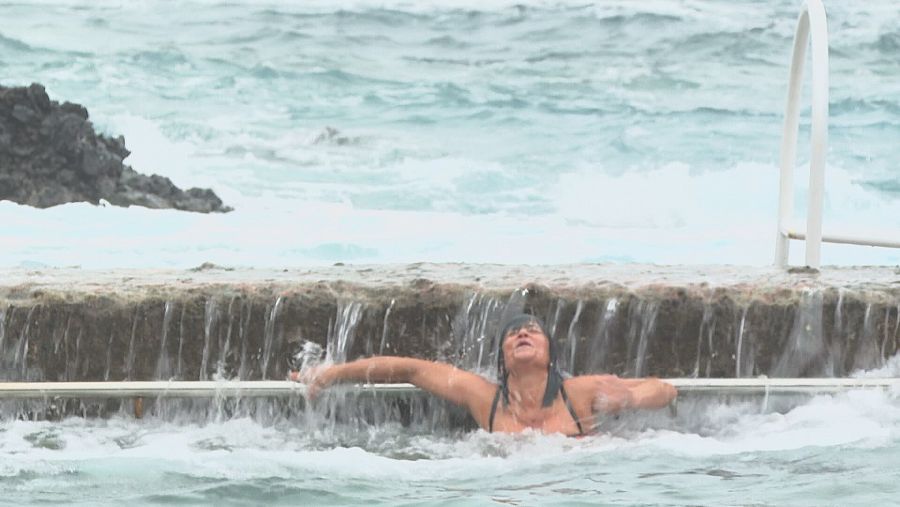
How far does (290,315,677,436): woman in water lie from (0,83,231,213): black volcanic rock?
1338 cm

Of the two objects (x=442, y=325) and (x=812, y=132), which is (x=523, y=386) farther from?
(x=812, y=132)

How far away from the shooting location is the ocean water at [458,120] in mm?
17516

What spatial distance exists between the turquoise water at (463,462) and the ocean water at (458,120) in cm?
1217

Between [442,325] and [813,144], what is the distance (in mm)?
1763

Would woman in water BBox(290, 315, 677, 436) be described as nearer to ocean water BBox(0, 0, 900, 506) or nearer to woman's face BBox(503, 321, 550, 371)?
woman's face BBox(503, 321, 550, 371)

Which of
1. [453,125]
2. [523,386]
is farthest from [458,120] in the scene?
[523,386]

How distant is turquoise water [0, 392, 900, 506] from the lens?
13.3 feet

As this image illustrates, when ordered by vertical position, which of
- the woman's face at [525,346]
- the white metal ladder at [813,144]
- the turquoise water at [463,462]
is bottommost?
the turquoise water at [463,462]

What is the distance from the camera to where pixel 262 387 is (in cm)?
488

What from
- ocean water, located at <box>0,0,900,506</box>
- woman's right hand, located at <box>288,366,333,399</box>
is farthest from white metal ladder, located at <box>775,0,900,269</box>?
ocean water, located at <box>0,0,900,506</box>

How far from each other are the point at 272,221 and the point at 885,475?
557 inches

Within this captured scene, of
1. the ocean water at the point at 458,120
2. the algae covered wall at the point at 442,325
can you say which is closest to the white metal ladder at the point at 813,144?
the algae covered wall at the point at 442,325

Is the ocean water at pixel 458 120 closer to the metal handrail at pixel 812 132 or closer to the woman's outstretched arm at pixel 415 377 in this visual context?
the metal handrail at pixel 812 132

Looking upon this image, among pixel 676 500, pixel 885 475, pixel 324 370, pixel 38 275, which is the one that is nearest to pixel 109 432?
pixel 324 370
